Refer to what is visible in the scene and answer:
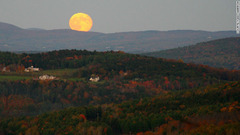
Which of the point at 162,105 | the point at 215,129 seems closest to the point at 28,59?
the point at 162,105

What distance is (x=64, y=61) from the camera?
196m

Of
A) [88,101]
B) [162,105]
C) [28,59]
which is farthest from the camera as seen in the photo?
[28,59]

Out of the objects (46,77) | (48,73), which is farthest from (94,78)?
(46,77)

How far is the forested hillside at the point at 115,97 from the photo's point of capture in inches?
2313

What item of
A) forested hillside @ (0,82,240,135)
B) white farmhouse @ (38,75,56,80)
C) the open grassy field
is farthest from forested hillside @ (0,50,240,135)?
white farmhouse @ (38,75,56,80)

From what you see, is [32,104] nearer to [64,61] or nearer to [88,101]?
[88,101]

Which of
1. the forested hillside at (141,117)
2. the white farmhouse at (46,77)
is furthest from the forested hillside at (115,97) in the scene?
the white farmhouse at (46,77)

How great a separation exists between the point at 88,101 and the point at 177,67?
6768 cm

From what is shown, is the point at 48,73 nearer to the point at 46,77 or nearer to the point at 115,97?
the point at 46,77

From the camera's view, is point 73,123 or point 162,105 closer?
point 73,123

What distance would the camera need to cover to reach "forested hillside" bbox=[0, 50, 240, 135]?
58.8m

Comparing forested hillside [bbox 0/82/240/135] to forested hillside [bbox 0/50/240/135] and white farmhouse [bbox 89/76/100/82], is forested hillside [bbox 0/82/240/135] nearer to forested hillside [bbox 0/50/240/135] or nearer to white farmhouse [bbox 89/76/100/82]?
forested hillside [bbox 0/50/240/135]

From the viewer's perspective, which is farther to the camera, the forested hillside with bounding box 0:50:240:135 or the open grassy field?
the open grassy field

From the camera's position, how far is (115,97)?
13362 centimetres
